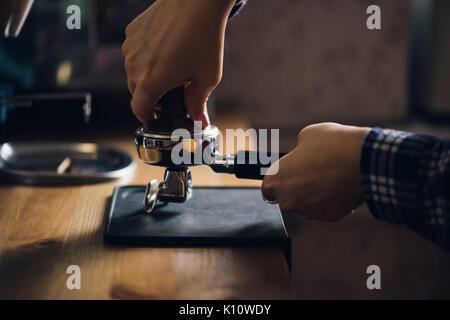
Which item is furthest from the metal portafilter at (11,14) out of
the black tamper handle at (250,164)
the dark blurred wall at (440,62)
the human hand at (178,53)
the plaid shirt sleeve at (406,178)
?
the dark blurred wall at (440,62)

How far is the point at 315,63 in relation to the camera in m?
1.53

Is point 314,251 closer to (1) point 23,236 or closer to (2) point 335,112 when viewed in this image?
(2) point 335,112

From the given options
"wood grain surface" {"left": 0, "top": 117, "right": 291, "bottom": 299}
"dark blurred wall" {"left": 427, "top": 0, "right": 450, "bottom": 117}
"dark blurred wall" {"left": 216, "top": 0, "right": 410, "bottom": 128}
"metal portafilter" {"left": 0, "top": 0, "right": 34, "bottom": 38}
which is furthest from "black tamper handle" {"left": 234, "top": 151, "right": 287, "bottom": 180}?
"dark blurred wall" {"left": 427, "top": 0, "right": 450, "bottom": 117}

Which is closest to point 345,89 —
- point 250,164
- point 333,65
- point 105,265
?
point 333,65

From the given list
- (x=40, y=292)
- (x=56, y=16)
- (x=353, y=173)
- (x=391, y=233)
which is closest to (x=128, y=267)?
(x=40, y=292)

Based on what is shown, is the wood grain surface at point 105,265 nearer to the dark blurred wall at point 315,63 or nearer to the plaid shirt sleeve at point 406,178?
the plaid shirt sleeve at point 406,178

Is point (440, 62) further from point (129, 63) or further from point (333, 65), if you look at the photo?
point (129, 63)

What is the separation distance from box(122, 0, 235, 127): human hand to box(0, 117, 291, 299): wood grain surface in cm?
17

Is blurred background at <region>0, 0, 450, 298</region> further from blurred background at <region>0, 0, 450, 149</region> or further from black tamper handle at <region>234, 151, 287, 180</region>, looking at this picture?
black tamper handle at <region>234, 151, 287, 180</region>

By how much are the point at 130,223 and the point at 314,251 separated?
1.06 m

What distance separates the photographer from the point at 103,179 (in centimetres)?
86

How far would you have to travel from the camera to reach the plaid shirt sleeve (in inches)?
21.5

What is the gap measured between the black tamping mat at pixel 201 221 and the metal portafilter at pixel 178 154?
3cm

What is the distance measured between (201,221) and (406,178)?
0.25 metres
